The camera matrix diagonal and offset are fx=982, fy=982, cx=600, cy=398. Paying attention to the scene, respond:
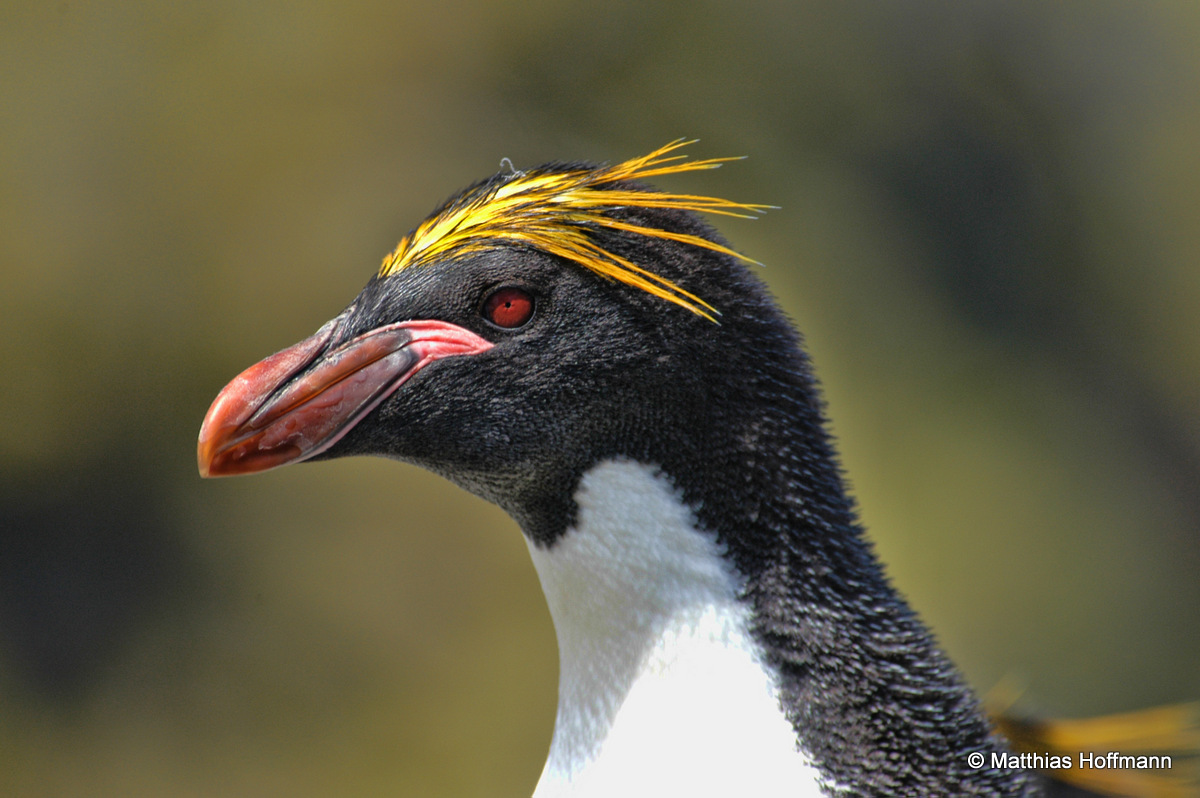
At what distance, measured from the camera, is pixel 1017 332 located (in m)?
4.42

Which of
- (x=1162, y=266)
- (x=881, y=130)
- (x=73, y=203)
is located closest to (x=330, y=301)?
(x=73, y=203)

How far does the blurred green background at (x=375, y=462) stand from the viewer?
371 centimetres

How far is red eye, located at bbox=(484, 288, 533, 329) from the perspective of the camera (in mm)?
1415

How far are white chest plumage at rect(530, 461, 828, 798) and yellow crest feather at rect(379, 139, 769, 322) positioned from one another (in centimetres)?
28

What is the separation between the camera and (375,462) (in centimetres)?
376

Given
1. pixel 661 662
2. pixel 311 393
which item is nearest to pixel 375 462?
pixel 311 393

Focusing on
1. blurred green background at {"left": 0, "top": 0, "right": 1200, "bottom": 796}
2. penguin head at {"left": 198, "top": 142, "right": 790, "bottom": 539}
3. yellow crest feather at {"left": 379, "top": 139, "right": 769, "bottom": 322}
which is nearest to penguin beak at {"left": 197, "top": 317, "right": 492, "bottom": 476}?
penguin head at {"left": 198, "top": 142, "right": 790, "bottom": 539}

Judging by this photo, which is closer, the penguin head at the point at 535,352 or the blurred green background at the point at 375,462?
the penguin head at the point at 535,352

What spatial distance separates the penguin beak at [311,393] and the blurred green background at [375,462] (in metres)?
2.41

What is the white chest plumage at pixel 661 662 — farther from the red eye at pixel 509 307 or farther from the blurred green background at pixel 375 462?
the blurred green background at pixel 375 462

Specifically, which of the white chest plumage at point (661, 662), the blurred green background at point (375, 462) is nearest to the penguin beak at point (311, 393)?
the white chest plumage at point (661, 662)

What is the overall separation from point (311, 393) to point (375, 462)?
8.02ft

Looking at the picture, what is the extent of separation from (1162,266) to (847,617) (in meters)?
3.95

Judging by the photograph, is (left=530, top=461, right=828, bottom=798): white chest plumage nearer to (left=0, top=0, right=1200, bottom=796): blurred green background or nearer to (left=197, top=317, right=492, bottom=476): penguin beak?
(left=197, top=317, right=492, bottom=476): penguin beak
